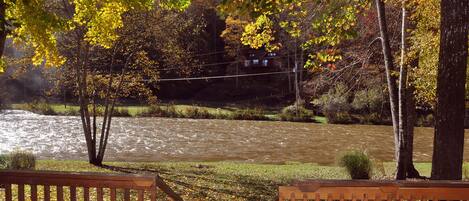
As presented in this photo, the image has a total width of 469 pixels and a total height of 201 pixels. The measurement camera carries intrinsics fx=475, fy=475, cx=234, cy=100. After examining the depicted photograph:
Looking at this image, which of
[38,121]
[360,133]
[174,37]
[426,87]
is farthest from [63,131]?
[426,87]

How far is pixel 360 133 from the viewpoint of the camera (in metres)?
29.7

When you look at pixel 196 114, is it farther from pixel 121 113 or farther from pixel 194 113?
pixel 121 113

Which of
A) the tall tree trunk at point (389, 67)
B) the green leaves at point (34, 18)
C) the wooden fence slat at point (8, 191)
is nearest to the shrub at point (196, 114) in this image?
the tall tree trunk at point (389, 67)

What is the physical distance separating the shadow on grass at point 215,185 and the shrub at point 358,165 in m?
2.07

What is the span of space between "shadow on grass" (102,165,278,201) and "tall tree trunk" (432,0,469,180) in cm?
446

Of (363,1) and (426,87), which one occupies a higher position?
(363,1)

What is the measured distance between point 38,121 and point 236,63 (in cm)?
2343

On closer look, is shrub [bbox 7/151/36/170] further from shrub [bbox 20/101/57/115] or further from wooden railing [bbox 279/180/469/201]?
shrub [bbox 20/101/57/115]

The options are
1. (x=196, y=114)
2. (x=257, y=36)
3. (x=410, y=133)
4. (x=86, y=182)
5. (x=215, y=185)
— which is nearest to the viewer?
(x=86, y=182)

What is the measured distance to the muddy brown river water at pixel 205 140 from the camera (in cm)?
1991

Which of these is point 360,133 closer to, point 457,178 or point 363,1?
point 363,1

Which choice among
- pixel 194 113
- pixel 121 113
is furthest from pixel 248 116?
pixel 121 113

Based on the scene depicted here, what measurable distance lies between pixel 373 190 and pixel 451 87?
1.82 metres

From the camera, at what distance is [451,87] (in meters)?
5.14
